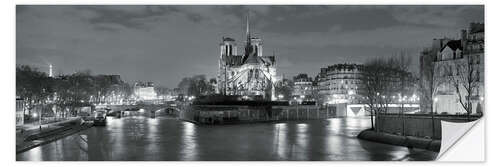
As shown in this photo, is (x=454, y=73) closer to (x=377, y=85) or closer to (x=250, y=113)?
(x=377, y=85)

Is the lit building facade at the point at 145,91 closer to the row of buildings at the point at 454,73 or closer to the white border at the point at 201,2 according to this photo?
the row of buildings at the point at 454,73

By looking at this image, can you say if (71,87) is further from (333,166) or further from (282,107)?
(333,166)

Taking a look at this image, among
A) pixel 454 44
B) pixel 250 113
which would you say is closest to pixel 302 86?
pixel 250 113

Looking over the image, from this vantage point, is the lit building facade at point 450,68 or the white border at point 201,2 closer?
the white border at point 201,2

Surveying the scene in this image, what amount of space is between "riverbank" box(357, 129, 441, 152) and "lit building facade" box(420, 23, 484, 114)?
8.80m

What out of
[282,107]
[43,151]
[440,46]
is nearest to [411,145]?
[43,151]

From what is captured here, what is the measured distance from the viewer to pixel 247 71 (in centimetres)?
9244

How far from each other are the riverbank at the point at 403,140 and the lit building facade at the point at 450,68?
28.9 ft

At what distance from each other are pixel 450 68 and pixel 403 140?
11.7 m

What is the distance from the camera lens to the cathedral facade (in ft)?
274

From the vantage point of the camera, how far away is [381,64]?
123ft

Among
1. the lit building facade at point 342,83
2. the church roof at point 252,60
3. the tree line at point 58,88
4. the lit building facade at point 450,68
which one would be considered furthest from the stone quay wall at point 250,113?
the church roof at point 252,60

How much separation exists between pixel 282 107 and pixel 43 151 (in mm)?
40174

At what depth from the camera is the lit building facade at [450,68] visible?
30000 millimetres
